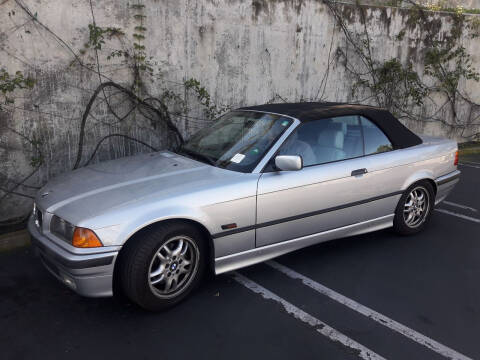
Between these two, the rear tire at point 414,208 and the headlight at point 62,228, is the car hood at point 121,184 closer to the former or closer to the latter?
the headlight at point 62,228

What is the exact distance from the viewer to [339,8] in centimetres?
774

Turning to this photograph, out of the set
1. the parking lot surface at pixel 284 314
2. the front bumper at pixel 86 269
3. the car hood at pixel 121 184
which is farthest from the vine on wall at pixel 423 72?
the front bumper at pixel 86 269

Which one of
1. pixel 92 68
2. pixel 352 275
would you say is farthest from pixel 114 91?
pixel 352 275

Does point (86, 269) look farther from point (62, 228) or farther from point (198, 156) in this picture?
point (198, 156)

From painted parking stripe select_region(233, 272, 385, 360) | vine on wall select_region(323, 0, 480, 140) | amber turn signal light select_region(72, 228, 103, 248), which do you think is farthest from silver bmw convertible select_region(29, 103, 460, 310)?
vine on wall select_region(323, 0, 480, 140)

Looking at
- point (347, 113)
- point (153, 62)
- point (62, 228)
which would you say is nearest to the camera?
point (62, 228)

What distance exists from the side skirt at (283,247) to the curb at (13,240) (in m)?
2.33

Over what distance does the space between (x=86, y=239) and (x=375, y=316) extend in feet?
7.24

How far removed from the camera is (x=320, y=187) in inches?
149

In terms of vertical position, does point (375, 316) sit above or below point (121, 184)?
below

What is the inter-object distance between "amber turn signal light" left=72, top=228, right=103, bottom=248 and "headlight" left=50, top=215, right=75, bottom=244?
7 cm

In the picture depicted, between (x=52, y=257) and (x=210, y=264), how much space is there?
119 cm

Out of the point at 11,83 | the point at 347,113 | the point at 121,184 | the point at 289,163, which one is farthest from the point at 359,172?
the point at 11,83

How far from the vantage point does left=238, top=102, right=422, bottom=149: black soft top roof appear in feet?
13.3
